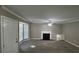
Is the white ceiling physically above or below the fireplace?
above

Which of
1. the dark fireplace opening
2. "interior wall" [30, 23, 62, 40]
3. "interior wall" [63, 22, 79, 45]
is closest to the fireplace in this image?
the dark fireplace opening

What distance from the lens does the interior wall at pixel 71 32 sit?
4.56 m

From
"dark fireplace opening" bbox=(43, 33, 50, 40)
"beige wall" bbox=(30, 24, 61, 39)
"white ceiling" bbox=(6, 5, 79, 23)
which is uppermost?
"white ceiling" bbox=(6, 5, 79, 23)

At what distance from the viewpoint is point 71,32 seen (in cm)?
482

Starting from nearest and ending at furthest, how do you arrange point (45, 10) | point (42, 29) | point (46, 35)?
point (45, 10)
point (42, 29)
point (46, 35)

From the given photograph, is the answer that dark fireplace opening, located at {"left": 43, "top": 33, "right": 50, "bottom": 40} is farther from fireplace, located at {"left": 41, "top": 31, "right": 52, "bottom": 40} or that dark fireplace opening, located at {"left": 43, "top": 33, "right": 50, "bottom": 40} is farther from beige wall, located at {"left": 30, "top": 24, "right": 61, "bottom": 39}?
beige wall, located at {"left": 30, "top": 24, "right": 61, "bottom": 39}

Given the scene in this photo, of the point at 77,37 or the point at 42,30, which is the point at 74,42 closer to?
the point at 77,37

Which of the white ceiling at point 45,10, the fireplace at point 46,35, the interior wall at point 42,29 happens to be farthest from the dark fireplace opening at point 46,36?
the white ceiling at point 45,10

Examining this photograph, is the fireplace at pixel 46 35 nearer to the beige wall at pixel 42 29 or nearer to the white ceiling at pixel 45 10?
the beige wall at pixel 42 29

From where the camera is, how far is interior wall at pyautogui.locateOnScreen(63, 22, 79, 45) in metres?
4.56

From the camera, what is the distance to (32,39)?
447 centimetres

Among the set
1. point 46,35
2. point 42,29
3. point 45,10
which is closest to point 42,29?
point 42,29

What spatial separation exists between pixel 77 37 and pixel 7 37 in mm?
3510

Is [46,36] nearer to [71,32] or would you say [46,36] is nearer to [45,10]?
[71,32]
